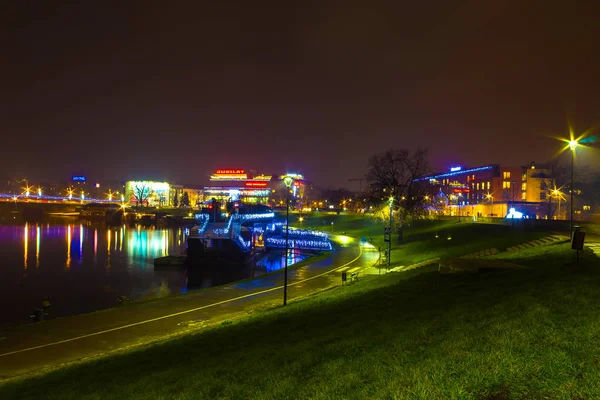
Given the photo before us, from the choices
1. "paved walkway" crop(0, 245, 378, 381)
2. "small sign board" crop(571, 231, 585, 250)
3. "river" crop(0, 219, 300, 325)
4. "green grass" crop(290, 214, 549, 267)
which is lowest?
"river" crop(0, 219, 300, 325)

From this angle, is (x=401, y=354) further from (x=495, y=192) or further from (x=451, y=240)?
(x=495, y=192)

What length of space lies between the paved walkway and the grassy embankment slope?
3.30 metres

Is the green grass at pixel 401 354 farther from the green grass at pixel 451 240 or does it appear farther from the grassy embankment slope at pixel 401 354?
the green grass at pixel 451 240

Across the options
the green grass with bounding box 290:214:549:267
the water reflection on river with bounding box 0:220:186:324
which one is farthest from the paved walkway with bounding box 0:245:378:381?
the green grass with bounding box 290:214:549:267

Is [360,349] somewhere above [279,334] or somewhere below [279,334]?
above

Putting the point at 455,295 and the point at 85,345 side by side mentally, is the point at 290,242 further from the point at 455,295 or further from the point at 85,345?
the point at 455,295

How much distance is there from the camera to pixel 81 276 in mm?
47344

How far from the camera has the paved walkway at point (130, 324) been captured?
17.7 m

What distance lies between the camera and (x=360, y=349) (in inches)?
389

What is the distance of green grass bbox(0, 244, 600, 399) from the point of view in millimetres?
7340

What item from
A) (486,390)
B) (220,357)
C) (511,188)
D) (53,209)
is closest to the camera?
(486,390)

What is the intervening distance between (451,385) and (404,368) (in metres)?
1.10

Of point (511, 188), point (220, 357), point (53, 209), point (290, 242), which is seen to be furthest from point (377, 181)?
point (53, 209)

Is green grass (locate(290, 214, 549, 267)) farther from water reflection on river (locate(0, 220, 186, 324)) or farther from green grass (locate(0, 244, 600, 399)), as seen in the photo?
water reflection on river (locate(0, 220, 186, 324))
